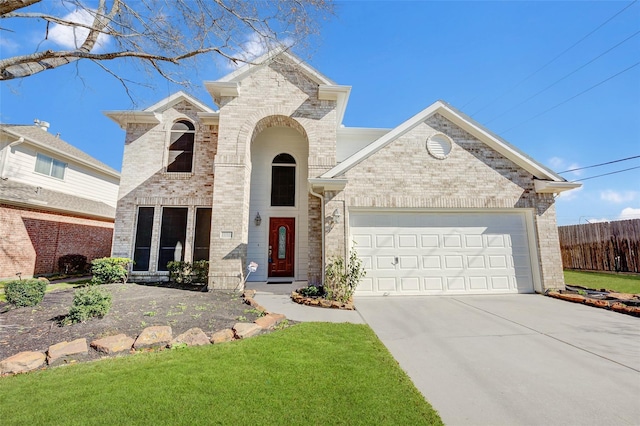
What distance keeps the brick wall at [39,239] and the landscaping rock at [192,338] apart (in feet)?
38.9

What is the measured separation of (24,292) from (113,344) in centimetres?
402

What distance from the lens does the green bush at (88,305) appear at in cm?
495

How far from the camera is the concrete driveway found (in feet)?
8.77

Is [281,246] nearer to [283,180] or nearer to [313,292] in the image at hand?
[283,180]

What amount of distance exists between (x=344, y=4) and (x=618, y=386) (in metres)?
8.10

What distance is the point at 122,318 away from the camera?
17.4 feet

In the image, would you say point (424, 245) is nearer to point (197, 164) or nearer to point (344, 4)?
point (344, 4)

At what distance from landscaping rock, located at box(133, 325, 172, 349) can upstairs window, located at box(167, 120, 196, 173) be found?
8.50 m

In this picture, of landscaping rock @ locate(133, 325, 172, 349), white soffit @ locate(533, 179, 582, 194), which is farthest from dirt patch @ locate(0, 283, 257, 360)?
white soffit @ locate(533, 179, 582, 194)

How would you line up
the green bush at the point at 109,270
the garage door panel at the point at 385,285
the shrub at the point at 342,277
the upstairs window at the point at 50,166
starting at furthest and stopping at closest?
1. the upstairs window at the point at 50,166
2. the green bush at the point at 109,270
3. the garage door panel at the point at 385,285
4. the shrub at the point at 342,277

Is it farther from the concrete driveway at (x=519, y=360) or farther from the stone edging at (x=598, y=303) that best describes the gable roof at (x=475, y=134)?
the concrete driveway at (x=519, y=360)

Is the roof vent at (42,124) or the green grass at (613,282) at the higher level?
the roof vent at (42,124)

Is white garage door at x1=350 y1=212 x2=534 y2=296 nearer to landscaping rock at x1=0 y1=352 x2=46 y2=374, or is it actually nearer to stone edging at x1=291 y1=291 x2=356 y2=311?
stone edging at x1=291 y1=291 x2=356 y2=311

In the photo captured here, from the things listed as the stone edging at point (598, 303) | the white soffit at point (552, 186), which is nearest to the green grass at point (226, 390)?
the stone edging at point (598, 303)
